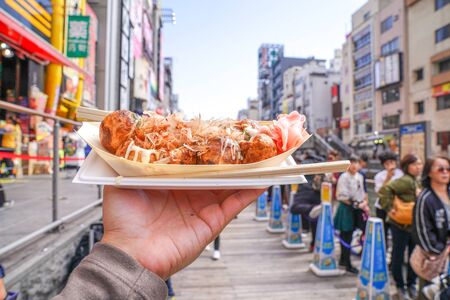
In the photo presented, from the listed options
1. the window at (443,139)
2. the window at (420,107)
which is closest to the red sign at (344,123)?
the window at (420,107)

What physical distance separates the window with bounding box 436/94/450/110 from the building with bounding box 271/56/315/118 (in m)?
45.8

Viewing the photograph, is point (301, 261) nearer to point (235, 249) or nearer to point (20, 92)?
point (235, 249)

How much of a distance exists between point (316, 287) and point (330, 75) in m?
65.8

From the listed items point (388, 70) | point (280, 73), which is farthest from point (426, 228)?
point (280, 73)

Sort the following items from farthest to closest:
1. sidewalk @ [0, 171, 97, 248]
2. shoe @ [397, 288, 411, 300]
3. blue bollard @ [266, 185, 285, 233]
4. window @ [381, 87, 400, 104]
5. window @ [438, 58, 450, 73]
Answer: window @ [381, 87, 400, 104] → window @ [438, 58, 450, 73] → blue bollard @ [266, 185, 285, 233] → shoe @ [397, 288, 411, 300] → sidewalk @ [0, 171, 97, 248]

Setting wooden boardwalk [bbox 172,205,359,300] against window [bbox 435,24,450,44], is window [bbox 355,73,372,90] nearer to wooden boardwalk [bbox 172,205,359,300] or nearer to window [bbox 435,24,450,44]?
window [bbox 435,24,450,44]

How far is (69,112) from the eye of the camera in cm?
1368

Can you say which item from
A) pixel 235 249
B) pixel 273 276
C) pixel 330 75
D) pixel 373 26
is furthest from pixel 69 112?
pixel 330 75

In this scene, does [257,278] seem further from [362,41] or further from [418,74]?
[362,41]

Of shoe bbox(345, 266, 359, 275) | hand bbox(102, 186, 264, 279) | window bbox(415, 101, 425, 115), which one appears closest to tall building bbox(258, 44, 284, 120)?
window bbox(415, 101, 425, 115)

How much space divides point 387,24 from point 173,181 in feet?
168

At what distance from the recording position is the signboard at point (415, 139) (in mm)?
8898

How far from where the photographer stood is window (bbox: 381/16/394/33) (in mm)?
42044

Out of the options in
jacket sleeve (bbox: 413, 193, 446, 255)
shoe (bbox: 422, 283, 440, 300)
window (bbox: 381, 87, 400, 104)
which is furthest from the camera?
window (bbox: 381, 87, 400, 104)
